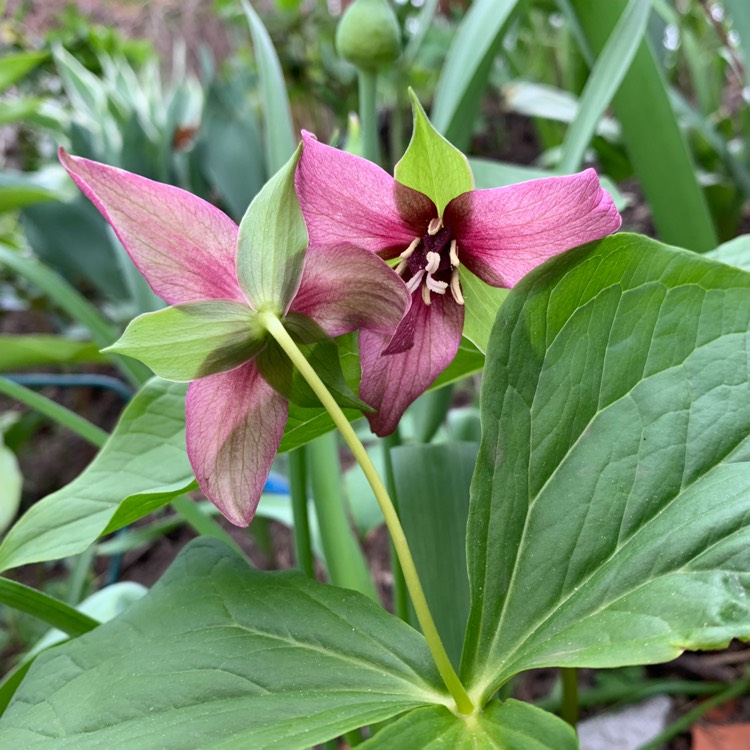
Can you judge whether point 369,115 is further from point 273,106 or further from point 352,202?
point 352,202

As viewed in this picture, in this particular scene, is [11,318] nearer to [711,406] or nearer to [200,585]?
[200,585]

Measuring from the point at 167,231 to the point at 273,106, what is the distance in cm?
31

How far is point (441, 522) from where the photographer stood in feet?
1.56

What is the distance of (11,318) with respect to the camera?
2.01m

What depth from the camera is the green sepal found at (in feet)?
1.00

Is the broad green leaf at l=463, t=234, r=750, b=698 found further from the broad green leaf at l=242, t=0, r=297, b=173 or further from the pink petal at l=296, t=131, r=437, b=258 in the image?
the broad green leaf at l=242, t=0, r=297, b=173

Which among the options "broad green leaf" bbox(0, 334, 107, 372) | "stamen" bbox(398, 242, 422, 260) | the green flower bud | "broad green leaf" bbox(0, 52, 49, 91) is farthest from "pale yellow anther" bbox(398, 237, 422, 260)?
"broad green leaf" bbox(0, 52, 49, 91)

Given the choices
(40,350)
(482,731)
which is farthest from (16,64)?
(482,731)

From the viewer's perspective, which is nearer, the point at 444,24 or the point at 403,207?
the point at 403,207

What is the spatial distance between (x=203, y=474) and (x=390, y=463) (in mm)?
182

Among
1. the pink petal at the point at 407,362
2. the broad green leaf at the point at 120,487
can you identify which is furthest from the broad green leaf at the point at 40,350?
the pink petal at the point at 407,362

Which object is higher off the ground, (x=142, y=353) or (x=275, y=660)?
(x=142, y=353)

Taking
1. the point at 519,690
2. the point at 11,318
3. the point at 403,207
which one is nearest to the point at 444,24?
the point at 11,318

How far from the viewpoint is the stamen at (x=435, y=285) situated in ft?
1.04
